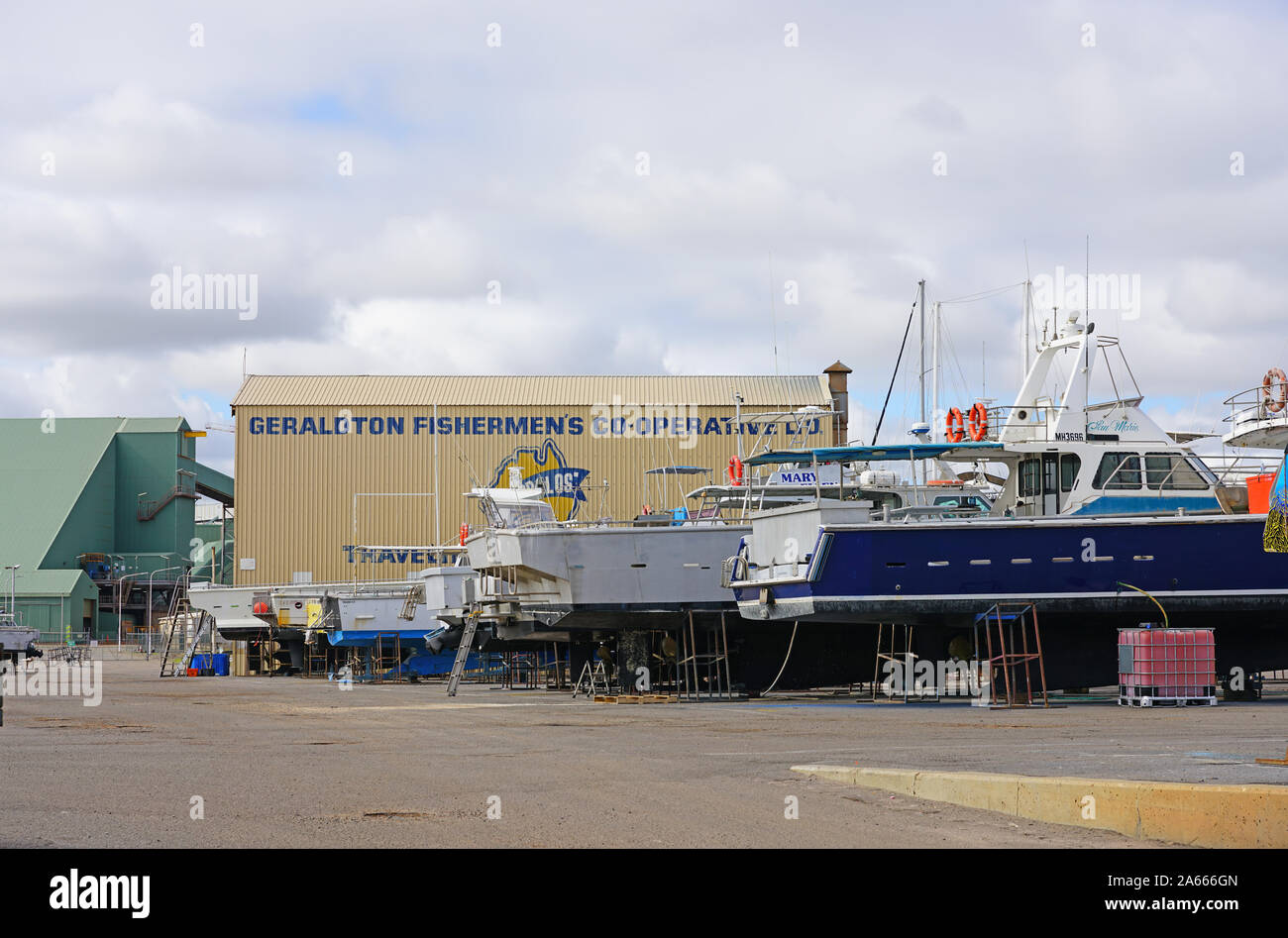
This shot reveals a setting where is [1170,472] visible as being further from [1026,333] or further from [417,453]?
[417,453]

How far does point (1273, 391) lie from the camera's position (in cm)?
2162

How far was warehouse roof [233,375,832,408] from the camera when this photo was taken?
5216cm

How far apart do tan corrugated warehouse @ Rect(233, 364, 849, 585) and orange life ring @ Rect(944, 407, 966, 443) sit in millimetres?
25945

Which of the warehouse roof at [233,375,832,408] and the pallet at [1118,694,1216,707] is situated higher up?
the warehouse roof at [233,375,832,408]

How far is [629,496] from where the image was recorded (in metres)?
51.4

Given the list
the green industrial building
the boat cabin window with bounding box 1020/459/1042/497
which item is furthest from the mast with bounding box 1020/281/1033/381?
the green industrial building

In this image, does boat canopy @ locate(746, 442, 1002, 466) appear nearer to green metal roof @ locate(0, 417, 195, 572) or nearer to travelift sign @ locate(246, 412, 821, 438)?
travelift sign @ locate(246, 412, 821, 438)

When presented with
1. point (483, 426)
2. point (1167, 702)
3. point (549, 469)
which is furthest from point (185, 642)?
point (1167, 702)

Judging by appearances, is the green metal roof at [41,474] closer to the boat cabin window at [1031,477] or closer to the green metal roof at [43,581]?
the green metal roof at [43,581]

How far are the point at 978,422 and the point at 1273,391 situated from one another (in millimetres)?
4497

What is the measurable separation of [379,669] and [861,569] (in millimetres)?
20955

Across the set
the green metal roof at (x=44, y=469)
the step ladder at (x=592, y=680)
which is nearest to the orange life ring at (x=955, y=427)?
the step ladder at (x=592, y=680)

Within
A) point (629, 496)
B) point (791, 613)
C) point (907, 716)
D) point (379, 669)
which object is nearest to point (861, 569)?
point (791, 613)
